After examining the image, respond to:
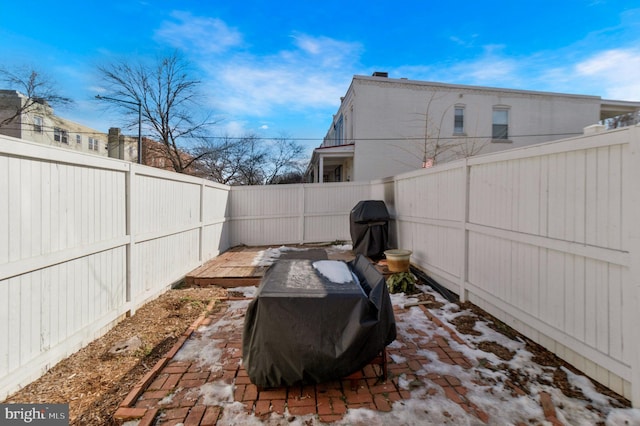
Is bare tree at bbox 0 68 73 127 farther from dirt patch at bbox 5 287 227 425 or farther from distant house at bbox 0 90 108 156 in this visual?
dirt patch at bbox 5 287 227 425

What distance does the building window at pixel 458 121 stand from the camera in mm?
12102

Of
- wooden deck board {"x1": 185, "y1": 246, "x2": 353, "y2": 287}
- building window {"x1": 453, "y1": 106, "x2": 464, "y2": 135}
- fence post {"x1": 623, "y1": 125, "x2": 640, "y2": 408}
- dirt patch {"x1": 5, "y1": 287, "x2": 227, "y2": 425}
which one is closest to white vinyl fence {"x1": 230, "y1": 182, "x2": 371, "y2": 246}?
wooden deck board {"x1": 185, "y1": 246, "x2": 353, "y2": 287}

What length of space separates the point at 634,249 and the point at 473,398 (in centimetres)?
152

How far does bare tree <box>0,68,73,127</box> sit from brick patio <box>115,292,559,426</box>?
2645cm

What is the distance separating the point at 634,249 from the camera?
1954 millimetres

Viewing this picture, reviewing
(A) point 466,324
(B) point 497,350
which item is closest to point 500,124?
(A) point 466,324

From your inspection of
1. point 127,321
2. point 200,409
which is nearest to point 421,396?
point 200,409

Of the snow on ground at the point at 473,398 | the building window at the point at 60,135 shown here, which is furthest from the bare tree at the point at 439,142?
the building window at the point at 60,135

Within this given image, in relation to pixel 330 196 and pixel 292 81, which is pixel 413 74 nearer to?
pixel 292 81

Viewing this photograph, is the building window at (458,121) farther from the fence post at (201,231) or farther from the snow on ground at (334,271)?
the snow on ground at (334,271)

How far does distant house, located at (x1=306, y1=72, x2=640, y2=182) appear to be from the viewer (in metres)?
11.5

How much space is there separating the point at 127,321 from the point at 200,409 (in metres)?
2.13

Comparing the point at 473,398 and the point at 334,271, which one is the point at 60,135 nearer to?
the point at 334,271

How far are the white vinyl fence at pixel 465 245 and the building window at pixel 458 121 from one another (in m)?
8.65
